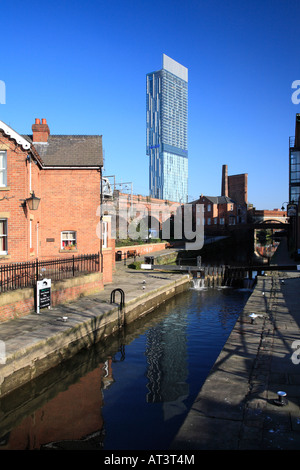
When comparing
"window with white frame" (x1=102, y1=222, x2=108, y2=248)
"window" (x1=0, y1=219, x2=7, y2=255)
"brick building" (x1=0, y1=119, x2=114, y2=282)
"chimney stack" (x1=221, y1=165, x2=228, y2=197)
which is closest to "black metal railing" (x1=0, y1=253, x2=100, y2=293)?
"window" (x1=0, y1=219, x2=7, y2=255)

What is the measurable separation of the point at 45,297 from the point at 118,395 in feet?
19.0

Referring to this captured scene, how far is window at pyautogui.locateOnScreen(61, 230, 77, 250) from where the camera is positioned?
65.0ft

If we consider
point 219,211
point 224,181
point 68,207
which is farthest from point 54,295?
point 224,181

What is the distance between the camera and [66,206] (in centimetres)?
1962

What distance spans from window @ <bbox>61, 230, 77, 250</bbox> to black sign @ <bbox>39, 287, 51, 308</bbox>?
20.0ft

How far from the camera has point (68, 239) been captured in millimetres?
19812

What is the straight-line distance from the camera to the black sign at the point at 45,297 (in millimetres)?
13477

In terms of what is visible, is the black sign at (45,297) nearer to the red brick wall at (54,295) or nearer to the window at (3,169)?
the red brick wall at (54,295)

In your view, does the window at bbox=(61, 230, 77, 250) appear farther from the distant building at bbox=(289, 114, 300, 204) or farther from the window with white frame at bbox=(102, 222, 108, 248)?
the distant building at bbox=(289, 114, 300, 204)

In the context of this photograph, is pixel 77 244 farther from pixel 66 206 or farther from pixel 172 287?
pixel 172 287

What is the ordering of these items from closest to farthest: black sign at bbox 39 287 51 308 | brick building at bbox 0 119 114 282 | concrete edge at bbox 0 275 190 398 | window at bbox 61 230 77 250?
concrete edge at bbox 0 275 190 398
black sign at bbox 39 287 51 308
brick building at bbox 0 119 114 282
window at bbox 61 230 77 250

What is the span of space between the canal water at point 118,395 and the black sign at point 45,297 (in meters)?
2.62

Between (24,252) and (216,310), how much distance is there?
10980mm
